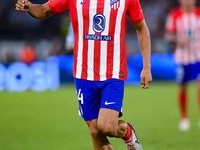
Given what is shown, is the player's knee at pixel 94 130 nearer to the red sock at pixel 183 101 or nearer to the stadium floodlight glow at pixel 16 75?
the red sock at pixel 183 101

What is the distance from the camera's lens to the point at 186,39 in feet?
24.1

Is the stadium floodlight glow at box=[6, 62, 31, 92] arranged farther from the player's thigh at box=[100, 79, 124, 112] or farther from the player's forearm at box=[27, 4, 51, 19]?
the player's thigh at box=[100, 79, 124, 112]

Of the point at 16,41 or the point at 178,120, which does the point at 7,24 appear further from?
the point at 178,120

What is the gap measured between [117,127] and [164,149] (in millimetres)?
1590

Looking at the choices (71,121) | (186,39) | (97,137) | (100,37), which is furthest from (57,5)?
(71,121)

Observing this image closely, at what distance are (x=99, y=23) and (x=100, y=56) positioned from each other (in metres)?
0.31

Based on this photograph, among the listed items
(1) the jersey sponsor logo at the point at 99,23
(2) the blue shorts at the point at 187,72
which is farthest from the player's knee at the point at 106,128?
(2) the blue shorts at the point at 187,72

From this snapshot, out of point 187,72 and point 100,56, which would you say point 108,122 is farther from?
point 187,72

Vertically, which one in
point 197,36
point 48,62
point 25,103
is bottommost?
point 25,103

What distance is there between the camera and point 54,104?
33.5ft

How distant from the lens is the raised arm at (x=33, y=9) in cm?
383

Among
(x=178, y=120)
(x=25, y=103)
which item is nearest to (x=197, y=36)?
(x=178, y=120)

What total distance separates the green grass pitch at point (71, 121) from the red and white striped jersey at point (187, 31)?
118cm

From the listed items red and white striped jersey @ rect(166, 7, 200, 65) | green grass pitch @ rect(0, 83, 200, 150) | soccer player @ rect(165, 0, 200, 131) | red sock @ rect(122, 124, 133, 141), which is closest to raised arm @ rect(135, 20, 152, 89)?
red sock @ rect(122, 124, 133, 141)
